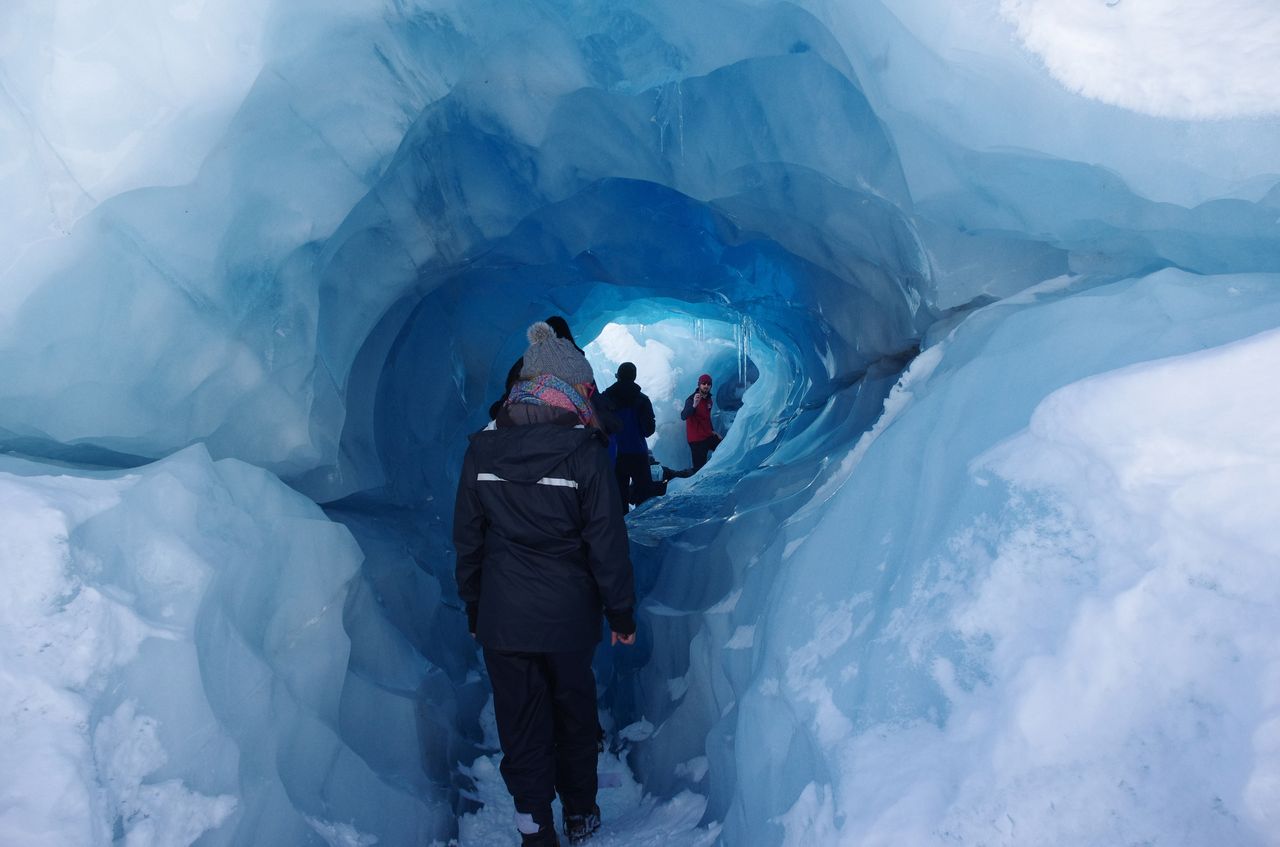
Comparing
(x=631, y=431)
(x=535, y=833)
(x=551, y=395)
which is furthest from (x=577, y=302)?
(x=535, y=833)

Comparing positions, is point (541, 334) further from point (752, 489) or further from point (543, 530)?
point (752, 489)

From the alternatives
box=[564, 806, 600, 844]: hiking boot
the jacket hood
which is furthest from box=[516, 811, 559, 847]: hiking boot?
the jacket hood

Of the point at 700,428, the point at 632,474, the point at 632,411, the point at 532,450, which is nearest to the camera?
the point at 532,450

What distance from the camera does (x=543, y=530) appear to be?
2.47 m

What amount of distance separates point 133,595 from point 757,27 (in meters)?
2.88

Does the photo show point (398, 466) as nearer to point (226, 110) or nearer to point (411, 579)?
point (411, 579)

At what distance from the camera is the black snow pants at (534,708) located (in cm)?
254

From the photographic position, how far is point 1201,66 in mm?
2205

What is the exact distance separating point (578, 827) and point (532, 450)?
131 centimetres

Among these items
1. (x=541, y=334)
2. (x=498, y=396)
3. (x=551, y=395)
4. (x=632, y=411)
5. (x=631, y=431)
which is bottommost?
(x=631, y=431)

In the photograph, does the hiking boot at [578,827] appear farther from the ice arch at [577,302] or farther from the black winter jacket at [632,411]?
the black winter jacket at [632,411]

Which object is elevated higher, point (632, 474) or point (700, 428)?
point (632, 474)

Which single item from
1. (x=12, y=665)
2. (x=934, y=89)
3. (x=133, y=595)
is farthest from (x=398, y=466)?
(x=934, y=89)

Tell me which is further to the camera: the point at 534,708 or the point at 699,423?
the point at 699,423
